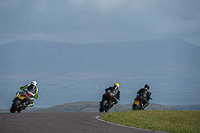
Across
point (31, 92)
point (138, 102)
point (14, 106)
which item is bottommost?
point (14, 106)

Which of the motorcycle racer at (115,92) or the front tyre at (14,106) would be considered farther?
the motorcycle racer at (115,92)

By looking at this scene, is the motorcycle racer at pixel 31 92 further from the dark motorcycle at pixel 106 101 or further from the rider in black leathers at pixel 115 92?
the rider in black leathers at pixel 115 92

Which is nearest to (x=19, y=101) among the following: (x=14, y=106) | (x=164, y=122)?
(x=14, y=106)

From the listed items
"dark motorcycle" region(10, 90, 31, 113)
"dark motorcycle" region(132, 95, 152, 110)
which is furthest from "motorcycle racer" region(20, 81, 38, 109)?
"dark motorcycle" region(132, 95, 152, 110)

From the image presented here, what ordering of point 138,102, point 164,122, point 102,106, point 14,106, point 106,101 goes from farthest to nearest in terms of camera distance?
1. point 106,101
2. point 138,102
3. point 102,106
4. point 14,106
5. point 164,122

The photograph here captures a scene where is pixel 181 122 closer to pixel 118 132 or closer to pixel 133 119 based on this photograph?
pixel 133 119

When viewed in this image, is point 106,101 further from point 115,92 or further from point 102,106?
point 115,92

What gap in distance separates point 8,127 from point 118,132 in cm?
A: 433

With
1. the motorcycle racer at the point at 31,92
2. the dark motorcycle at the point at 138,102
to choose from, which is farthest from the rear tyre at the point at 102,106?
the motorcycle racer at the point at 31,92

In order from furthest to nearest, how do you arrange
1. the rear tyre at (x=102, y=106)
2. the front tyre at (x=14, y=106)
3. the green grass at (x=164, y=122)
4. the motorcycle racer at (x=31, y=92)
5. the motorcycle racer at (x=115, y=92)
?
the motorcycle racer at (x=115, y=92) < the rear tyre at (x=102, y=106) < the motorcycle racer at (x=31, y=92) < the front tyre at (x=14, y=106) < the green grass at (x=164, y=122)

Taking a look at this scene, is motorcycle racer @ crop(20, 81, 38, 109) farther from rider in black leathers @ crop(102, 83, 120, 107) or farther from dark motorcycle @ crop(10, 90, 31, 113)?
rider in black leathers @ crop(102, 83, 120, 107)

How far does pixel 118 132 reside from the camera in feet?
40.0

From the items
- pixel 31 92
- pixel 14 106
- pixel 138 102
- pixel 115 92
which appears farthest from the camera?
pixel 115 92

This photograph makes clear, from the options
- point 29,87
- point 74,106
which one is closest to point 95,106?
point 74,106
